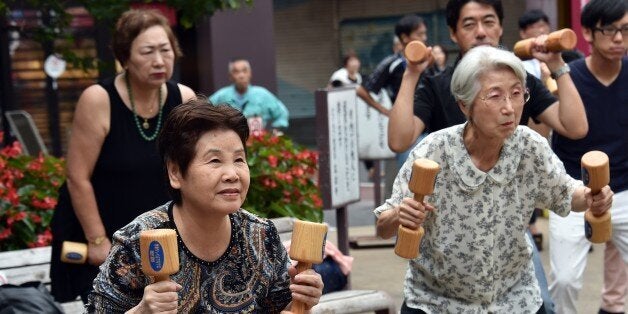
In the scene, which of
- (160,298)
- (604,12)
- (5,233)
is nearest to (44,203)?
(5,233)

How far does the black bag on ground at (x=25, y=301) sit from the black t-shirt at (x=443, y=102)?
173 centimetres

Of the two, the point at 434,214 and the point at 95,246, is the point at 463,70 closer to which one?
the point at 434,214

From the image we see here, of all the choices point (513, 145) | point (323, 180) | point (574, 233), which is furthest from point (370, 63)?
point (513, 145)

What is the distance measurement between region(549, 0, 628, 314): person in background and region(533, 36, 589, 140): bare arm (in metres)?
1.02

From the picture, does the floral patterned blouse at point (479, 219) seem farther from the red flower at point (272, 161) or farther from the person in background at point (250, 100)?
the person in background at point (250, 100)

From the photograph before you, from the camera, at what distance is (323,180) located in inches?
339

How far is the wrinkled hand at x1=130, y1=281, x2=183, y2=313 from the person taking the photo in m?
3.53

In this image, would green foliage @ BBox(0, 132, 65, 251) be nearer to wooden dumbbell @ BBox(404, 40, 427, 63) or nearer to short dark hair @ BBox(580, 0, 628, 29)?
wooden dumbbell @ BBox(404, 40, 427, 63)

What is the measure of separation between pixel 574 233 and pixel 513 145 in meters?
2.25

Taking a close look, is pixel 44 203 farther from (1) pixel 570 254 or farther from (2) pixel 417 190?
(2) pixel 417 190

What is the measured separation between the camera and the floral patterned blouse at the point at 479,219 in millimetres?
4715

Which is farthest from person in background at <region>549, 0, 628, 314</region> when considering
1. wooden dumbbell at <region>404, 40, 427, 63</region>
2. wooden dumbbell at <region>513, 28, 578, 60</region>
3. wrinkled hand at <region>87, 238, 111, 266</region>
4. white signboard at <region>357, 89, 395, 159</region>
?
white signboard at <region>357, 89, 395, 159</region>

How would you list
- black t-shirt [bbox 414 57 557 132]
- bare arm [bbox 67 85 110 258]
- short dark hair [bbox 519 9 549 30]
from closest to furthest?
bare arm [bbox 67 85 110 258] < black t-shirt [bbox 414 57 557 132] < short dark hair [bbox 519 9 549 30]

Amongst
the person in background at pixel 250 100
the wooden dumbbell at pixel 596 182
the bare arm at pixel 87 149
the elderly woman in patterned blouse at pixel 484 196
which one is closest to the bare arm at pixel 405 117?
the elderly woman in patterned blouse at pixel 484 196
